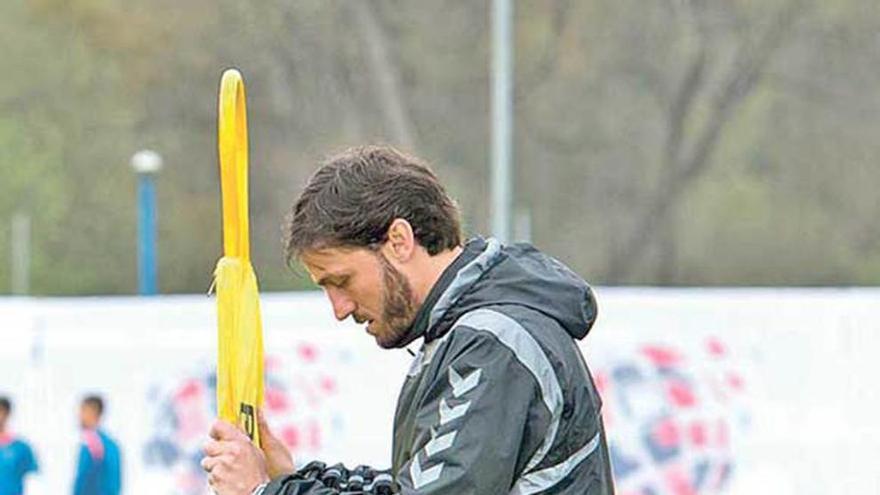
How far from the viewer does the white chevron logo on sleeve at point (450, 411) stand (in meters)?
3.80

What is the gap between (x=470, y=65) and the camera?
120 feet

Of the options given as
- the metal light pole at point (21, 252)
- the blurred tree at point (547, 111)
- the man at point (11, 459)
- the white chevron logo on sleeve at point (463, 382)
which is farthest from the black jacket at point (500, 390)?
the blurred tree at point (547, 111)

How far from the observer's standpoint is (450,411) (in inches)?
150

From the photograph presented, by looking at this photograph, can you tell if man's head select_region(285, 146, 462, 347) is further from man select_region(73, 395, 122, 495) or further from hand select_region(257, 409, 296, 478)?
man select_region(73, 395, 122, 495)

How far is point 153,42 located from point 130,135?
1.63 metres

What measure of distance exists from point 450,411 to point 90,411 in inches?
364

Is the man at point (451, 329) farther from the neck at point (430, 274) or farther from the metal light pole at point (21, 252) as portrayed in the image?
the metal light pole at point (21, 252)

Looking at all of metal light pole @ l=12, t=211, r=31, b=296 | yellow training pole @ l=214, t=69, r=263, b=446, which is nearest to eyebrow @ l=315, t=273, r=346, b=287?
yellow training pole @ l=214, t=69, r=263, b=446

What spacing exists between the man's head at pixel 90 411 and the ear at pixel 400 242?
29.9ft

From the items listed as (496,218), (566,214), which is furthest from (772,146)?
(496,218)

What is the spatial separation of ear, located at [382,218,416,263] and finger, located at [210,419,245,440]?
485 millimetres

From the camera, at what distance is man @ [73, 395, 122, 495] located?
12.8 meters

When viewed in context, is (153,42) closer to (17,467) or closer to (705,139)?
(705,139)

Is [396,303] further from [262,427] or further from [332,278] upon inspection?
[262,427]
